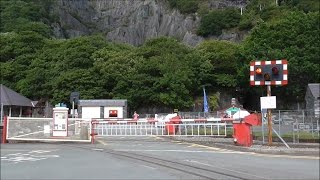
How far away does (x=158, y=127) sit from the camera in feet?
90.6

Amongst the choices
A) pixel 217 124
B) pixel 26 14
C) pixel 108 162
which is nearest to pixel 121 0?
pixel 26 14

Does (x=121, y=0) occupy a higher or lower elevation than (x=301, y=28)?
higher

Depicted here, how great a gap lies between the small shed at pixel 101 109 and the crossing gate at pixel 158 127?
25.1 m

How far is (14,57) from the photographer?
78.2 metres

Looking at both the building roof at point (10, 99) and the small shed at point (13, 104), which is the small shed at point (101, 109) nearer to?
the small shed at point (13, 104)

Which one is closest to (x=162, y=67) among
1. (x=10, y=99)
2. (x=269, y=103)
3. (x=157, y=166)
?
(x=10, y=99)

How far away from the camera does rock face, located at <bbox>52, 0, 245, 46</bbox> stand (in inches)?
5236

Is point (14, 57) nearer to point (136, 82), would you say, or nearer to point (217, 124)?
point (136, 82)

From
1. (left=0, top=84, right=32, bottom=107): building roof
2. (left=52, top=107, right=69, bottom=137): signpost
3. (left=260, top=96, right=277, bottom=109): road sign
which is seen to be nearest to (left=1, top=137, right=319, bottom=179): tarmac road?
(left=260, top=96, right=277, bottom=109): road sign

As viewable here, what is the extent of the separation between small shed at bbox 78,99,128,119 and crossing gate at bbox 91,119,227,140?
25.1 meters

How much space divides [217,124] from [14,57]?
61724 millimetres

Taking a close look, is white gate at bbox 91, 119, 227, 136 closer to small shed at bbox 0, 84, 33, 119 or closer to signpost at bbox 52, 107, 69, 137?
signpost at bbox 52, 107, 69, 137

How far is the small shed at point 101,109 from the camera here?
5341cm

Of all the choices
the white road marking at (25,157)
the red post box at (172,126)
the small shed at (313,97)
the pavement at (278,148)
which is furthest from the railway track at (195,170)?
the small shed at (313,97)
